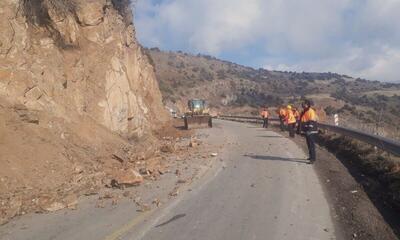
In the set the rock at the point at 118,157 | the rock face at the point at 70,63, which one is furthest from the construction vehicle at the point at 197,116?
the rock at the point at 118,157

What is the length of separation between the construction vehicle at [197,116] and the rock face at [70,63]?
11800 mm

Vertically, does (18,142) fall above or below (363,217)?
above

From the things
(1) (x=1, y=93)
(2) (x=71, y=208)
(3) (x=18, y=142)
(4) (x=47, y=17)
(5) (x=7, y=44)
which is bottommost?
(2) (x=71, y=208)

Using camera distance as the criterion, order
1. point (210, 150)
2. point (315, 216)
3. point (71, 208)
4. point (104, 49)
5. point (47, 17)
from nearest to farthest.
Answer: point (315, 216)
point (71, 208)
point (47, 17)
point (210, 150)
point (104, 49)

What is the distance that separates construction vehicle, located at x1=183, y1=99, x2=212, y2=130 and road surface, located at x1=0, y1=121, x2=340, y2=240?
82.2 ft

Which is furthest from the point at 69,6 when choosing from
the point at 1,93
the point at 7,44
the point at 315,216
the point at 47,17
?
the point at 315,216

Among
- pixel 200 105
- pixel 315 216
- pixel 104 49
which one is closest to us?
pixel 315 216

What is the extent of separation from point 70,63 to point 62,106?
3.00 metres

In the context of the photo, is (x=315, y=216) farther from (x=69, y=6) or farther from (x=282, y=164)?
(x=69, y=6)

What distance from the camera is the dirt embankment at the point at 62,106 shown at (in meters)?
11.9

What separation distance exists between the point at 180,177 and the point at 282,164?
3629 millimetres

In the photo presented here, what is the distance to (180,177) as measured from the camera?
13.2 meters

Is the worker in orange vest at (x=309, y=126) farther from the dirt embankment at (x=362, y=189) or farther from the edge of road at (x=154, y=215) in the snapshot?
the edge of road at (x=154, y=215)

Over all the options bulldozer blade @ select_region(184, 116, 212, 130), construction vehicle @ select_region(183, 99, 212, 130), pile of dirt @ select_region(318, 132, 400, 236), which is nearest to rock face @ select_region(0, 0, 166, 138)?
pile of dirt @ select_region(318, 132, 400, 236)
